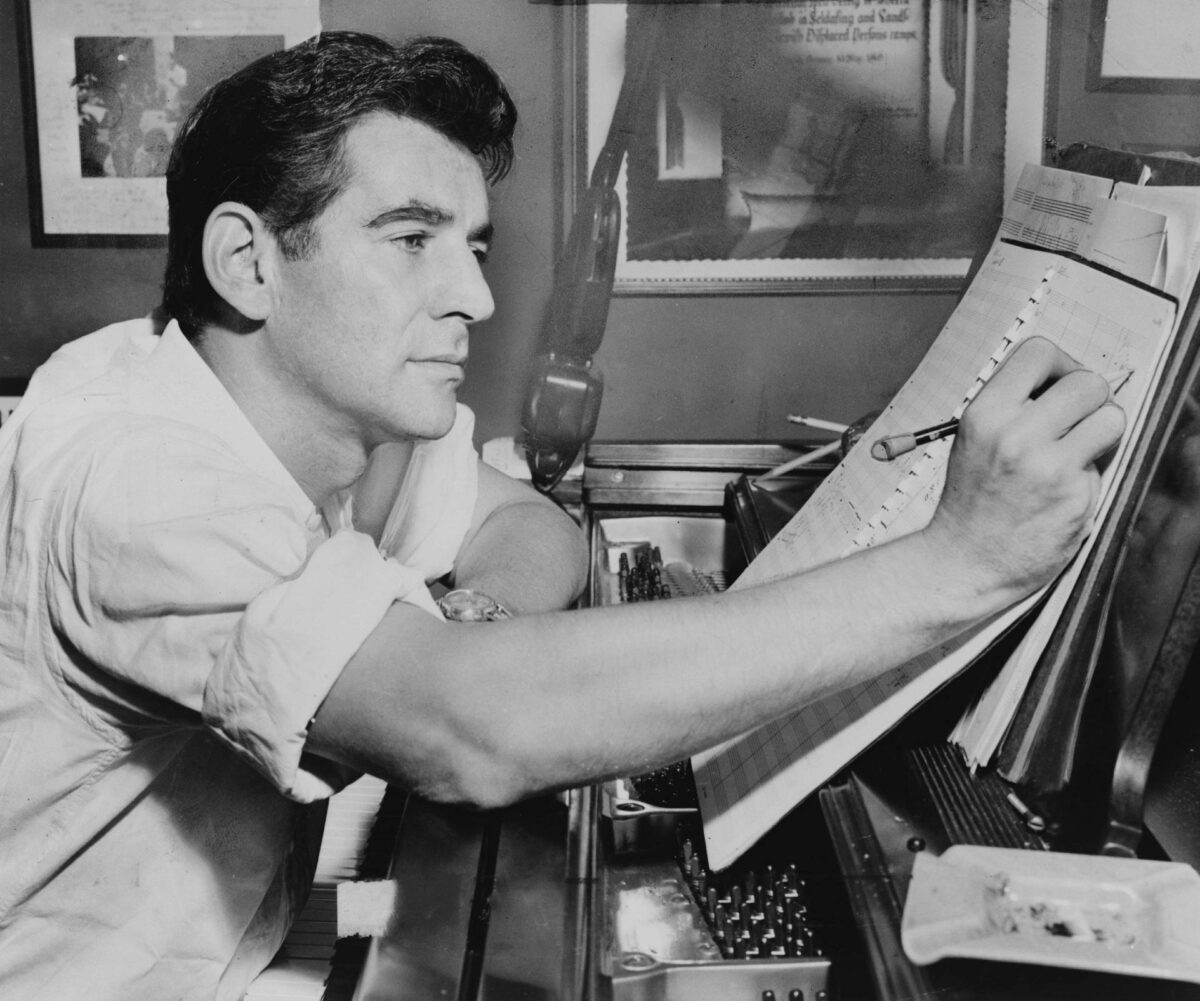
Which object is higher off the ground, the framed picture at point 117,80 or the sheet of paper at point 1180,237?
the framed picture at point 117,80

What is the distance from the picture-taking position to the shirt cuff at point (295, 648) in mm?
848

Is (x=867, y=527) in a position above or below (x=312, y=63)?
below

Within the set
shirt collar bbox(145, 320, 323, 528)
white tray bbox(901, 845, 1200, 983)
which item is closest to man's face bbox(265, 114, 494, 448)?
shirt collar bbox(145, 320, 323, 528)

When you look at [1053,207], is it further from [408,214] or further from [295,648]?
[295,648]

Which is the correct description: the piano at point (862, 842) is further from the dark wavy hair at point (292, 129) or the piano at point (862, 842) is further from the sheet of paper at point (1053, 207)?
the dark wavy hair at point (292, 129)

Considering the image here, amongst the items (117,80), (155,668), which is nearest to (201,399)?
(155,668)

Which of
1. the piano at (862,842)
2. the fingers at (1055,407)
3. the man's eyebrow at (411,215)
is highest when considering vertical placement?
the man's eyebrow at (411,215)

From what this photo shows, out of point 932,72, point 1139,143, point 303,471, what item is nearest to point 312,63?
point 303,471

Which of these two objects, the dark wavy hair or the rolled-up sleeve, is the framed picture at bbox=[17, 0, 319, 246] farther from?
the rolled-up sleeve

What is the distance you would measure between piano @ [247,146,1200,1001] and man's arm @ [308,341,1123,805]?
78 millimetres

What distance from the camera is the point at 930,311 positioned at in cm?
271

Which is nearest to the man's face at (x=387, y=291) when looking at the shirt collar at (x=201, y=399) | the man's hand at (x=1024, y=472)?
the shirt collar at (x=201, y=399)

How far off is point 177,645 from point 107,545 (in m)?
0.10

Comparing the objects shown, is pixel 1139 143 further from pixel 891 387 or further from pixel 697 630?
pixel 697 630
